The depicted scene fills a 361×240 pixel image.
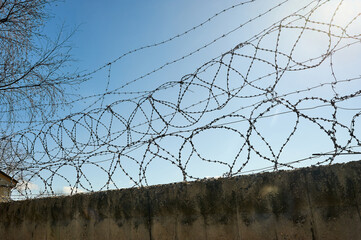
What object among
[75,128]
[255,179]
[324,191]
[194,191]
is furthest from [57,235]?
[324,191]

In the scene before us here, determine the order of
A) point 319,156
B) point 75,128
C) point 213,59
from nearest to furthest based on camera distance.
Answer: point 319,156 < point 213,59 < point 75,128

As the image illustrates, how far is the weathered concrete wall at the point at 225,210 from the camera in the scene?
76.1 inches

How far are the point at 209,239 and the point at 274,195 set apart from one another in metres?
0.61

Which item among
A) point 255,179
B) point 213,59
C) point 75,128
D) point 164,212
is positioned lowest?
point 164,212

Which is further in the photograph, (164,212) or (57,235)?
(57,235)

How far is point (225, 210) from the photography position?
90.1 inches

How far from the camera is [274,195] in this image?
2129mm

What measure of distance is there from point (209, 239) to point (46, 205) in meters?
1.98

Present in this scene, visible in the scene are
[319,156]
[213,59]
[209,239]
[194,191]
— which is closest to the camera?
[319,156]

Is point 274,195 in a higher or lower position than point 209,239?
higher

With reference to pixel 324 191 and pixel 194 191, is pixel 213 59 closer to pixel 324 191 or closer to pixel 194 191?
pixel 194 191

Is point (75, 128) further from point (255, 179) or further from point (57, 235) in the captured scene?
point (255, 179)

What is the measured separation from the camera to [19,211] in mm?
3537

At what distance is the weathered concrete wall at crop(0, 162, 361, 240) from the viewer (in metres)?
1.93
